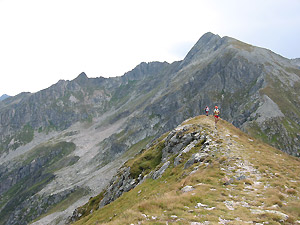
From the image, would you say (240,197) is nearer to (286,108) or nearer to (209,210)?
(209,210)

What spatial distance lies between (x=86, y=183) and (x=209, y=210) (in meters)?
169

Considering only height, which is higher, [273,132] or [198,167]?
[198,167]

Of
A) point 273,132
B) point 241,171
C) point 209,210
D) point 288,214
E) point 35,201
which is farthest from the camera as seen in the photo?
point 35,201

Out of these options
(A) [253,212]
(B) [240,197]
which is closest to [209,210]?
(A) [253,212]

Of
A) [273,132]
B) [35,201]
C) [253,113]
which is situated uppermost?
[253,113]

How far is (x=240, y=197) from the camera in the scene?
18.4 m

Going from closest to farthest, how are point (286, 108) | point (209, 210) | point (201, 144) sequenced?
point (209, 210)
point (201, 144)
point (286, 108)

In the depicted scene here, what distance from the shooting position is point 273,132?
493ft

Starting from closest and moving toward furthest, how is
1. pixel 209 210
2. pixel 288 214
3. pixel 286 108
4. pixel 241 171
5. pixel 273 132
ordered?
pixel 288 214, pixel 209 210, pixel 241 171, pixel 273 132, pixel 286 108

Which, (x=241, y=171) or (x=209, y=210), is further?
(x=241, y=171)

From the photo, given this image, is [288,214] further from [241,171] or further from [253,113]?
[253,113]

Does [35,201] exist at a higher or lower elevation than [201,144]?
lower

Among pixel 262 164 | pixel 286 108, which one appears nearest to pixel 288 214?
pixel 262 164

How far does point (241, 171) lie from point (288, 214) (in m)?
10.8
